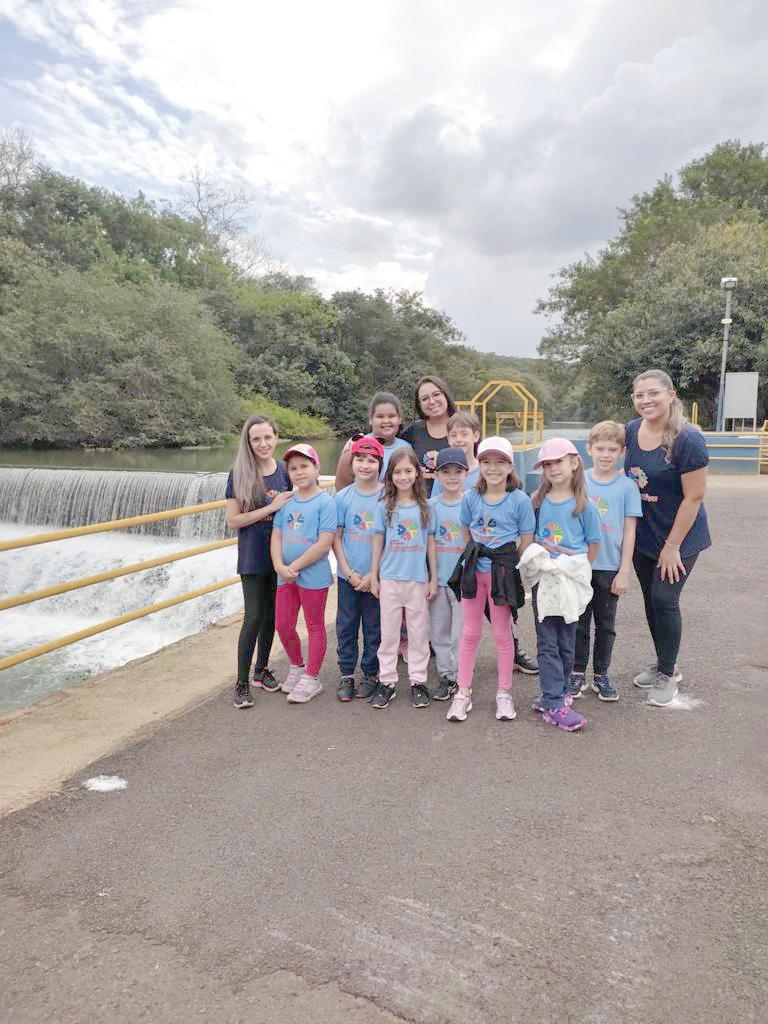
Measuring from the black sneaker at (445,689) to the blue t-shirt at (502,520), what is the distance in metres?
0.75

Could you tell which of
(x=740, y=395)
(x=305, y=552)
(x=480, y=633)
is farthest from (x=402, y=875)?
(x=740, y=395)

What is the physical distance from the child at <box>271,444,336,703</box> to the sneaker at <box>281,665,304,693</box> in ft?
0.23

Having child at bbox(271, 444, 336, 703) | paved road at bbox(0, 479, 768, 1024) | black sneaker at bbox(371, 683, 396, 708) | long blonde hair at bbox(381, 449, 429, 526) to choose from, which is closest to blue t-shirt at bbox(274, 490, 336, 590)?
child at bbox(271, 444, 336, 703)

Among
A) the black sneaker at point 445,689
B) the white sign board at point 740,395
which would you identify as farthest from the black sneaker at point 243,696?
the white sign board at point 740,395

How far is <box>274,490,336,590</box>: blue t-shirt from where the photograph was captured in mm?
3703

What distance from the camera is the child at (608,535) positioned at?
355 centimetres

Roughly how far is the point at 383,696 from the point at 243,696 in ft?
2.55

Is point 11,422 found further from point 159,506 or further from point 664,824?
point 664,824

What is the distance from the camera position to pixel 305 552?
12.1 ft

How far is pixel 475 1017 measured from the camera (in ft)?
5.54

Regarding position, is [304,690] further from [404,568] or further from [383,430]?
[383,430]

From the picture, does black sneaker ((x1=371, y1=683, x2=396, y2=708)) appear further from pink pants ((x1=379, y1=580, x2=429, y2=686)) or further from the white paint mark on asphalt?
the white paint mark on asphalt

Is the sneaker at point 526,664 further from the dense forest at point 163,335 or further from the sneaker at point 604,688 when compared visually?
A: the dense forest at point 163,335

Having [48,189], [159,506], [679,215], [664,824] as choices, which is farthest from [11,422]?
[679,215]
